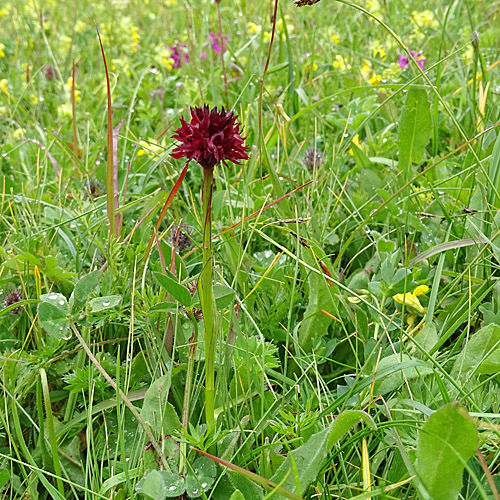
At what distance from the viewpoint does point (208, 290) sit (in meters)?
0.91

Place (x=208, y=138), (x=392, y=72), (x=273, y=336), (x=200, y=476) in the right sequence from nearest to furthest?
(x=208, y=138) → (x=200, y=476) → (x=273, y=336) → (x=392, y=72)

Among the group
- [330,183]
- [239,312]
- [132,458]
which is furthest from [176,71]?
[132,458]

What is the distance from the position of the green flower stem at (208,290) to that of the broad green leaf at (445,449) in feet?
1.11

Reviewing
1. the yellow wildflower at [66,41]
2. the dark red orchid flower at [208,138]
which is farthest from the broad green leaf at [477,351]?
the yellow wildflower at [66,41]

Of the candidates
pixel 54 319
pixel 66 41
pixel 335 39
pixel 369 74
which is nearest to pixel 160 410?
pixel 54 319

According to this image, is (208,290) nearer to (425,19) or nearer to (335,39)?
(335,39)

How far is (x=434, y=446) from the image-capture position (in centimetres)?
87

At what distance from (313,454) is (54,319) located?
58 cm

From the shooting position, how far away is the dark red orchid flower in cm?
82

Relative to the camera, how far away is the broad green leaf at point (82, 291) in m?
1.20

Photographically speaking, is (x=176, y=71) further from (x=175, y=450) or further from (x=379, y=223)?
(x=175, y=450)

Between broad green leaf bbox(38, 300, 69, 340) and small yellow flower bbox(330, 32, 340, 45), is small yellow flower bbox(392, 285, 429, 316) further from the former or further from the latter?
small yellow flower bbox(330, 32, 340, 45)

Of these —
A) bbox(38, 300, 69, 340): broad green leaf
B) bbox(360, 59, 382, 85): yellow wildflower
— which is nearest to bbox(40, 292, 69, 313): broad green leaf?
bbox(38, 300, 69, 340): broad green leaf

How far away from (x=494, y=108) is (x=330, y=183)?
62 centimetres
